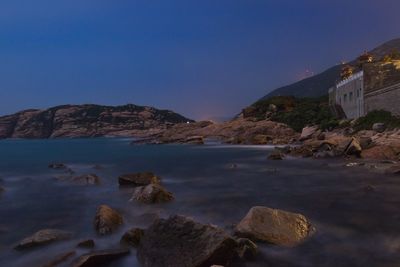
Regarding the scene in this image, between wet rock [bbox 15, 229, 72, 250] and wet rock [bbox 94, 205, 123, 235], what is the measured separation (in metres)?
1.01

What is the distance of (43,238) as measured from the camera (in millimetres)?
12594

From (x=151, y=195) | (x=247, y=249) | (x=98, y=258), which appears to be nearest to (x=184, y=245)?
(x=247, y=249)

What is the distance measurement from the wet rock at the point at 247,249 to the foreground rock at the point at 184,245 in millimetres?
282

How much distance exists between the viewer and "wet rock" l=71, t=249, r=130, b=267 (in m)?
10.2

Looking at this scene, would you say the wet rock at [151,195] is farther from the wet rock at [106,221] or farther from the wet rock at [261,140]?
the wet rock at [261,140]

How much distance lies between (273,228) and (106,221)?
5.75m

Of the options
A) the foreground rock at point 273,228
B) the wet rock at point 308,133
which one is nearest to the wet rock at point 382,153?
the foreground rock at point 273,228

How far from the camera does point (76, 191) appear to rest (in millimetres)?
23297

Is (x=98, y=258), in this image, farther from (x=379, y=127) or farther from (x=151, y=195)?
(x=379, y=127)

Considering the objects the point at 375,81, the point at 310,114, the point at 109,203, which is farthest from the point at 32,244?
the point at 310,114

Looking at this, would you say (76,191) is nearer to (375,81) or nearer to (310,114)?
(375,81)

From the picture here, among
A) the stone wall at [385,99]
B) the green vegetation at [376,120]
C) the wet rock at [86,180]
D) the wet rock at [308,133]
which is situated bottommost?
the wet rock at [86,180]

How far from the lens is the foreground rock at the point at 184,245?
31.1ft

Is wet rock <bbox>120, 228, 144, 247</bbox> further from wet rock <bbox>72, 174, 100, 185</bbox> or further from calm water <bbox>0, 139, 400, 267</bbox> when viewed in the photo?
wet rock <bbox>72, 174, 100, 185</bbox>
